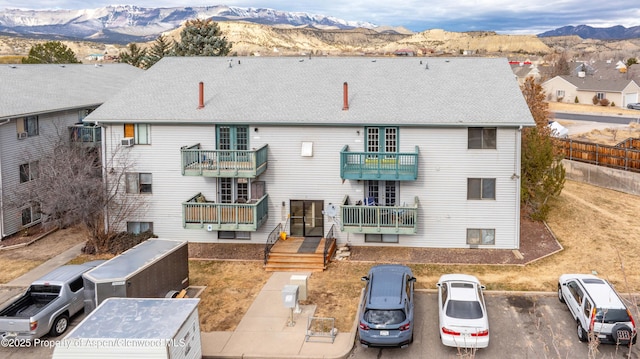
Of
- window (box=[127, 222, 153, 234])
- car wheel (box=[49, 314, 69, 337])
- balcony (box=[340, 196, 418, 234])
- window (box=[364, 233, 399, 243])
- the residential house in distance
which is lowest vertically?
car wheel (box=[49, 314, 69, 337])

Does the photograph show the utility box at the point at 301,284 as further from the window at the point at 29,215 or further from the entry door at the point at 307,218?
the window at the point at 29,215

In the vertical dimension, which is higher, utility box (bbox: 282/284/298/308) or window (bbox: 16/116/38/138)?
window (bbox: 16/116/38/138)

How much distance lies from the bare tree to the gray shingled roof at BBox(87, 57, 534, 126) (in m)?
2.74

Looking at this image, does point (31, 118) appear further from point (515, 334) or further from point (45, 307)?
point (515, 334)

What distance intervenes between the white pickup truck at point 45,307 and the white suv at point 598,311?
1734 centimetres

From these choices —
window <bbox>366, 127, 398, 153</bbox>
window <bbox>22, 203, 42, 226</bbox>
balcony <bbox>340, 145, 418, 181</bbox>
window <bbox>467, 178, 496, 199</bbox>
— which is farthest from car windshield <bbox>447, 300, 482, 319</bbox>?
window <bbox>22, 203, 42, 226</bbox>

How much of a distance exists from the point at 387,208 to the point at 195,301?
12.3 metres

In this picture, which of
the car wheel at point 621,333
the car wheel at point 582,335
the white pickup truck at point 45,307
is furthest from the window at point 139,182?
the car wheel at point 621,333

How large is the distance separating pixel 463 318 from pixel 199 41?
178 feet

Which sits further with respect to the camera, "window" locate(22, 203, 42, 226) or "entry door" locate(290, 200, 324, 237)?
"window" locate(22, 203, 42, 226)

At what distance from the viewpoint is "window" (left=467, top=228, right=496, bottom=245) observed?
93.5ft

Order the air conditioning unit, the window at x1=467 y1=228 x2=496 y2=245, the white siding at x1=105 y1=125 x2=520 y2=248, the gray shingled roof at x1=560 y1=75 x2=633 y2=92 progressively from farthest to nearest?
1. the gray shingled roof at x1=560 y1=75 x2=633 y2=92
2. the air conditioning unit
3. the window at x1=467 y1=228 x2=496 y2=245
4. the white siding at x1=105 y1=125 x2=520 y2=248

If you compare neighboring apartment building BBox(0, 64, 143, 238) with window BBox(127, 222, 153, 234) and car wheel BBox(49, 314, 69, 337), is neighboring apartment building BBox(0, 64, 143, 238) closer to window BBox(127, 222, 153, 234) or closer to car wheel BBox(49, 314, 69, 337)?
window BBox(127, 222, 153, 234)

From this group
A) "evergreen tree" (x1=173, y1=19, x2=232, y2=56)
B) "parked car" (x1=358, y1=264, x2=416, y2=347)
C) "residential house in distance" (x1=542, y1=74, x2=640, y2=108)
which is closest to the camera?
"parked car" (x1=358, y1=264, x2=416, y2=347)
